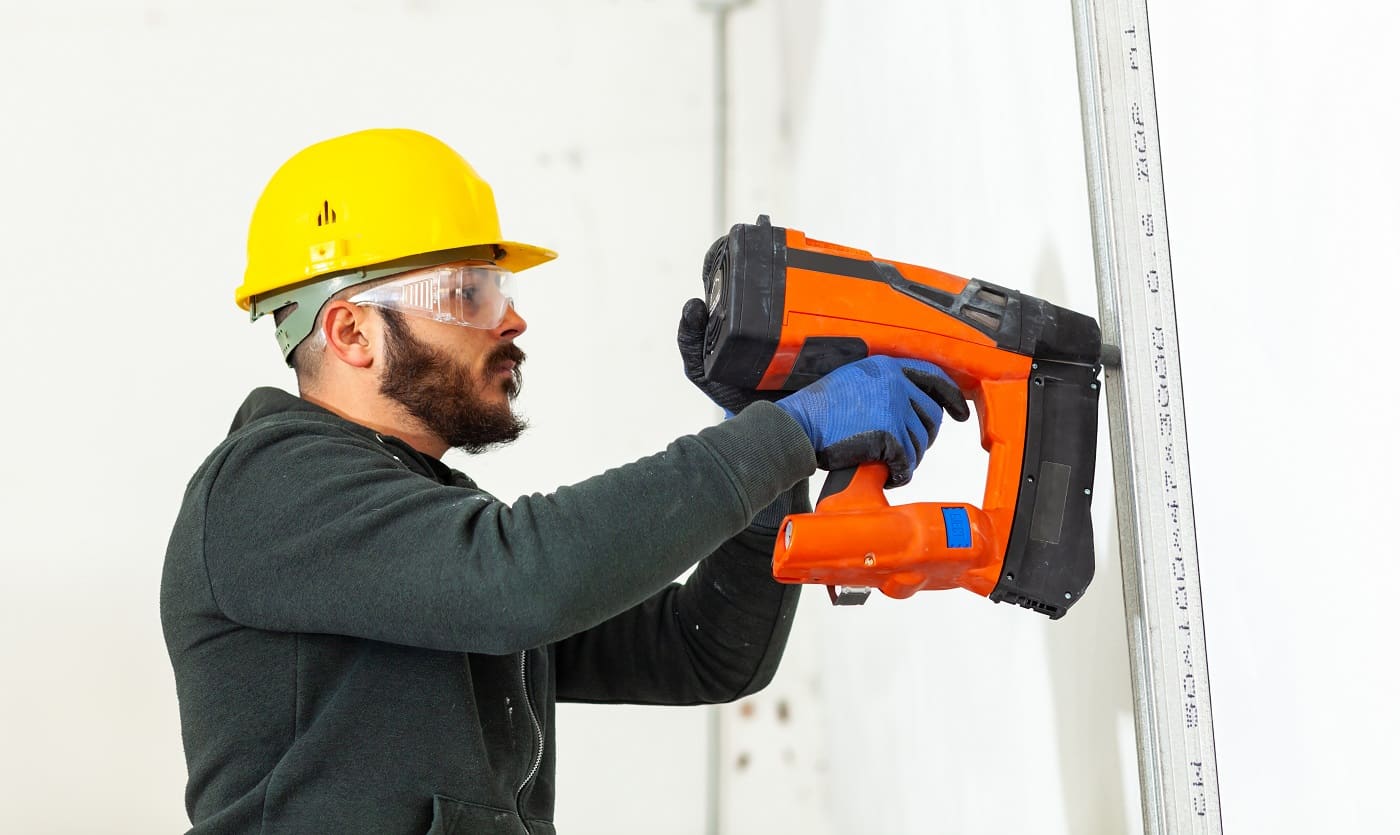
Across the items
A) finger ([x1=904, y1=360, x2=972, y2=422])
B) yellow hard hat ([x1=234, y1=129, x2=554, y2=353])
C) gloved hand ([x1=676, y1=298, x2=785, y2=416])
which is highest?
yellow hard hat ([x1=234, y1=129, x2=554, y2=353])

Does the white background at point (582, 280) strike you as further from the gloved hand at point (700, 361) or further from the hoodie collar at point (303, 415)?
the hoodie collar at point (303, 415)

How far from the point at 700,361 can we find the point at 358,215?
1.69 ft

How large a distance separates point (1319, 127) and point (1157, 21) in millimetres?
277

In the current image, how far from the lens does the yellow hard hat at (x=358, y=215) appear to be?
1.52m

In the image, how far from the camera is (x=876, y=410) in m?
1.16

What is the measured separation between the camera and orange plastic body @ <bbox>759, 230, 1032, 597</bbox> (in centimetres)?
115

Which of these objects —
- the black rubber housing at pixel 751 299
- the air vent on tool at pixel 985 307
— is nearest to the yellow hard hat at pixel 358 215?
the black rubber housing at pixel 751 299

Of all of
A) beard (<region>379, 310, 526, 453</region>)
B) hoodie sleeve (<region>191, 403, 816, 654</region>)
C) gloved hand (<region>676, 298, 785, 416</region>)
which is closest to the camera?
hoodie sleeve (<region>191, 403, 816, 654</region>)

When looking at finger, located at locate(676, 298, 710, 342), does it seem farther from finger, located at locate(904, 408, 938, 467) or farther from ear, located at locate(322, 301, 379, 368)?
ear, located at locate(322, 301, 379, 368)

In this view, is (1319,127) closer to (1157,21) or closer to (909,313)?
(1157,21)

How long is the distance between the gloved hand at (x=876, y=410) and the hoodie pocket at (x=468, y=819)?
53 cm

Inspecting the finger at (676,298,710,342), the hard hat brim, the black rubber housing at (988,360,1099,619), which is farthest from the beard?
the black rubber housing at (988,360,1099,619)

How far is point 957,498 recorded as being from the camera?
5.81 feet

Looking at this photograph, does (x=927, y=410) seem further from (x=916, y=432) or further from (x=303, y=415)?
(x=303, y=415)
